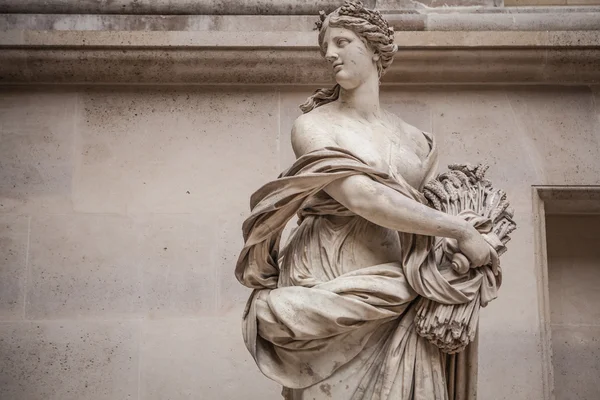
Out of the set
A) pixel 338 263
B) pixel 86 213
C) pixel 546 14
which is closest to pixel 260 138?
pixel 86 213

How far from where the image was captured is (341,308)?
561 centimetres

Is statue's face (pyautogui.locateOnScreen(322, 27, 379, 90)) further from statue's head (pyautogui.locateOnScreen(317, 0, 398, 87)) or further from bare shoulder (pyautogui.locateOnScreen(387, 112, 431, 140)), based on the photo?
bare shoulder (pyautogui.locateOnScreen(387, 112, 431, 140))

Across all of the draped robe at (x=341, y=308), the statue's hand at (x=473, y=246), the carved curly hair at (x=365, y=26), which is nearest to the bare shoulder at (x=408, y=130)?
the carved curly hair at (x=365, y=26)

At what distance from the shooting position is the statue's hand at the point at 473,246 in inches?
223

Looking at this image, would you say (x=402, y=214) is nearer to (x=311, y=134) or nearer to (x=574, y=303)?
(x=311, y=134)

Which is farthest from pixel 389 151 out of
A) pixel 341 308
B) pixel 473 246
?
pixel 341 308

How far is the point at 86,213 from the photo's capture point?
7621 mm

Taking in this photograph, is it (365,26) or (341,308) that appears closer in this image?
(341,308)

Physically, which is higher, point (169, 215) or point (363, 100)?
point (363, 100)

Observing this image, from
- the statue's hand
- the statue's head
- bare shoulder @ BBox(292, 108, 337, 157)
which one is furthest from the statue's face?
the statue's hand

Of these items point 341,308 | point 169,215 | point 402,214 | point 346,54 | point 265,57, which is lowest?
point 341,308

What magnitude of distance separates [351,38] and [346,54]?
0.19 ft

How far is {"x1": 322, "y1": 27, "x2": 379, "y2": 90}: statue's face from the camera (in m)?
5.99

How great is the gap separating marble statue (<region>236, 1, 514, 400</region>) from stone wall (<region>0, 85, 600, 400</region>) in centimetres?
155
